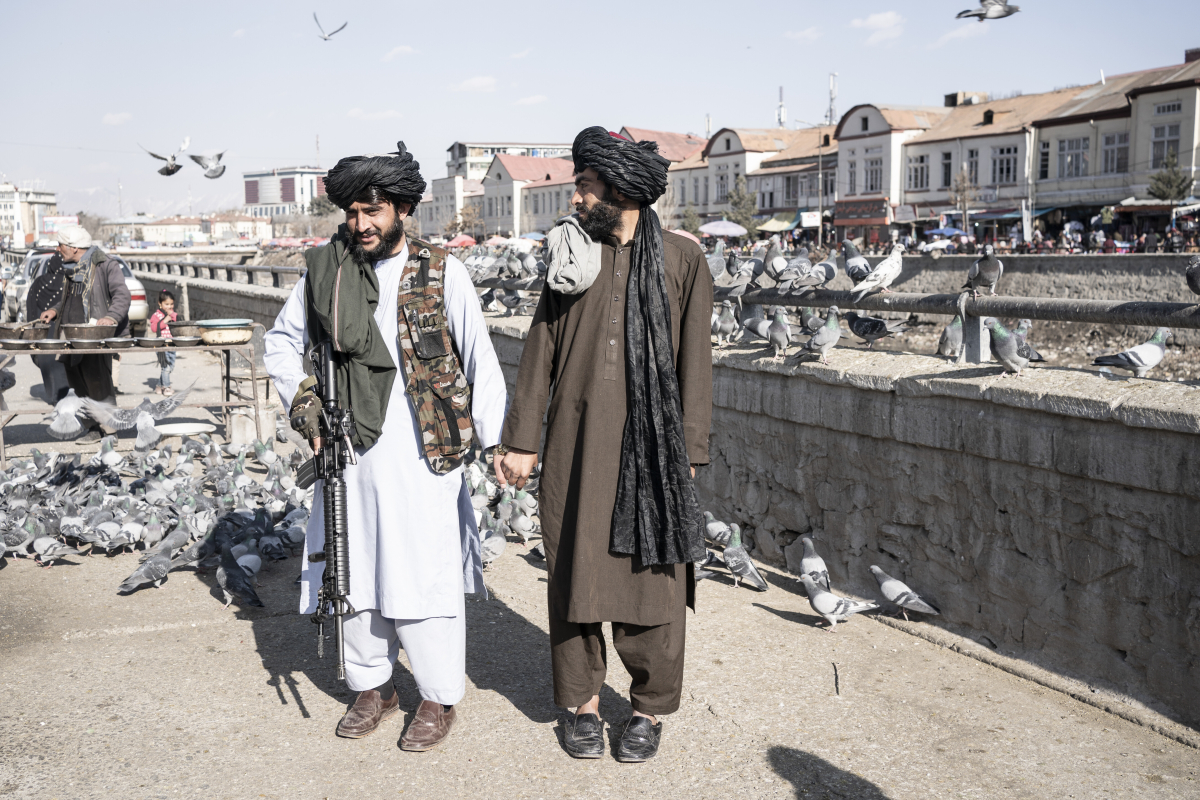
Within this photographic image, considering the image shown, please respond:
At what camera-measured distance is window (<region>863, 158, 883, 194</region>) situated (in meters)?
49.1

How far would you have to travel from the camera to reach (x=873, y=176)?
49.7 metres

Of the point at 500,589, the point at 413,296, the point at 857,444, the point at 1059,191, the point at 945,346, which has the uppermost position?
the point at 1059,191

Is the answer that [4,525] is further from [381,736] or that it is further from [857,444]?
[857,444]

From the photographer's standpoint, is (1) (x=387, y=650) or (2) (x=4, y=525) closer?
(1) (x=387, y=650)

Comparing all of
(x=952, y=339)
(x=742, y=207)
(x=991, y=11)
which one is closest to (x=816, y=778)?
(x=952, y=339)

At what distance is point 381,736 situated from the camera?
3.14 m

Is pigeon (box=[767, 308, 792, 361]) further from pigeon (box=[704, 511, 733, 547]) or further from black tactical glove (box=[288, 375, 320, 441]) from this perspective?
black tactical glove (box=[288, 375, 320, 441])

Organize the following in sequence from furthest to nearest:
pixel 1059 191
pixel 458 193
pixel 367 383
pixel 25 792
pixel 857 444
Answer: pixel 458 193 → pixel 1059 191 → pixel 857 444 → pixel 367 383 → pixel 25 792

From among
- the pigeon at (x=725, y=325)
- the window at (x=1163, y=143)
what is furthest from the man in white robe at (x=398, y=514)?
the window at (x=1163, y=143)

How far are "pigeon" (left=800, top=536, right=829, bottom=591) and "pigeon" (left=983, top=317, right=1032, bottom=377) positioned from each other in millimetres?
1192

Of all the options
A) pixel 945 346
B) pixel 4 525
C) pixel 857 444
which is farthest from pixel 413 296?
pixel 4 525

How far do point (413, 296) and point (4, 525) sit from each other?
140 inches

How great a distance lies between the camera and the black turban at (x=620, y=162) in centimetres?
289

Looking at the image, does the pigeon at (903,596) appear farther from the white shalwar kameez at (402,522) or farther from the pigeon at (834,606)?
the white shalwar kameez at (402,522)
